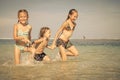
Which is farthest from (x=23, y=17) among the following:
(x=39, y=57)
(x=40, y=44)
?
(x=39, y=57)

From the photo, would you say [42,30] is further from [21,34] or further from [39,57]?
[39,57]

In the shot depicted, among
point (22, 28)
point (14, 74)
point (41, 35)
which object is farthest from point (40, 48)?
point (14, 74)

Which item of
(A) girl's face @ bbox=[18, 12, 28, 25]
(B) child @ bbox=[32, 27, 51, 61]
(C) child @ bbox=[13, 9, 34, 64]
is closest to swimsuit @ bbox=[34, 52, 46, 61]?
(B) child @ bbox=[32, 27, 51, 61]

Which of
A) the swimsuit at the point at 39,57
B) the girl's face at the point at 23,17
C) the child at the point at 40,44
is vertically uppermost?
the girl's face at the point at 23,17

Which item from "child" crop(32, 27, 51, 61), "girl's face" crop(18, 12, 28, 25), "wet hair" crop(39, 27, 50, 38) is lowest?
"child" crop(32, 27, 51, 61)

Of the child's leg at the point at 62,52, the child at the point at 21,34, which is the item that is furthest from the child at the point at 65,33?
the child at the point at 21,34

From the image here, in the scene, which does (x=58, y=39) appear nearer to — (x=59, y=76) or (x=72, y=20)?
(x=72, y=20)

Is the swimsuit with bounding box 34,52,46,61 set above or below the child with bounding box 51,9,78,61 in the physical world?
below

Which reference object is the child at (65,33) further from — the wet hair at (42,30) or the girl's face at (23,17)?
the girl's face at (23,17)

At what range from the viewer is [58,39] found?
8656 mm

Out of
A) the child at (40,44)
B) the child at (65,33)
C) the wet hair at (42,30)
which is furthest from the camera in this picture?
the child at (65,33)

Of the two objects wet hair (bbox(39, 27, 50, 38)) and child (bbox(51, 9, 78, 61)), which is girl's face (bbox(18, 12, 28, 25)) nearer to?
wet hair (bbox(39, 27, 50, 38))

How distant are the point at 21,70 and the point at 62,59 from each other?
2.02m

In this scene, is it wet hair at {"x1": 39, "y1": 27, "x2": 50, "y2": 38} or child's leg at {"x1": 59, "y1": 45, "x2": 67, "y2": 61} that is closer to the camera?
wet hair at {"x1": 39, "y1": 27, "x2": 50, "y2": 38}
